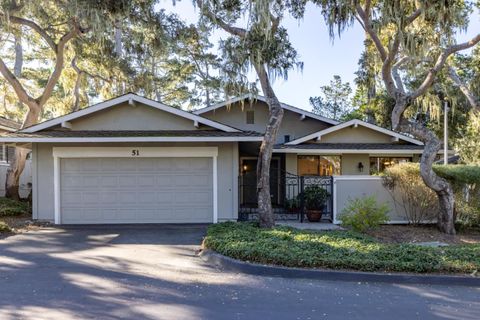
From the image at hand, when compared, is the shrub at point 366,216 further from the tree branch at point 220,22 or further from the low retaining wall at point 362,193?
the tree branch at point 220,22

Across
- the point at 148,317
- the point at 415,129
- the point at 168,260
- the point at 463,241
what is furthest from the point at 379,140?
the point at 148,317

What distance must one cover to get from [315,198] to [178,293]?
7.72m

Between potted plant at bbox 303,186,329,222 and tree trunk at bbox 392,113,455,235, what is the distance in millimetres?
3110

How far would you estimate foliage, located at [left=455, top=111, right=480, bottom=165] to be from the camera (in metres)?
16.5

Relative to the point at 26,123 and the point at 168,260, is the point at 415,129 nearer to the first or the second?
the point at 168,260

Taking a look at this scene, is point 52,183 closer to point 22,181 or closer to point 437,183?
point 22,181

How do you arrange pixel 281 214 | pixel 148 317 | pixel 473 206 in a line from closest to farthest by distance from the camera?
pixel 148 317, pixel 473 206, pixel 281 214

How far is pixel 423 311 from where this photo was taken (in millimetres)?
4980

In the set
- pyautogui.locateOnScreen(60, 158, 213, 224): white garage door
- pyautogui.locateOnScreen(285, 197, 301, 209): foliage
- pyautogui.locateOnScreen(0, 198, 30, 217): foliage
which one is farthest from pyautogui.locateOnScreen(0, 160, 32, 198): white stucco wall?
pyautogui.locateOnScreen(285, 197, 301, 209): foliage

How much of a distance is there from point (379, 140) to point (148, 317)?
14.5 m

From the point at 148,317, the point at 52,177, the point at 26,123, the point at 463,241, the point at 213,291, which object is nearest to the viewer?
the point at 148,317

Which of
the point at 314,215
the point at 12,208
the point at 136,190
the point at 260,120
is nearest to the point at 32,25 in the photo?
the point at 12,208

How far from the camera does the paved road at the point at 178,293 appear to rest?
15.9ft

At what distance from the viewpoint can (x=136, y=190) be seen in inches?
473
